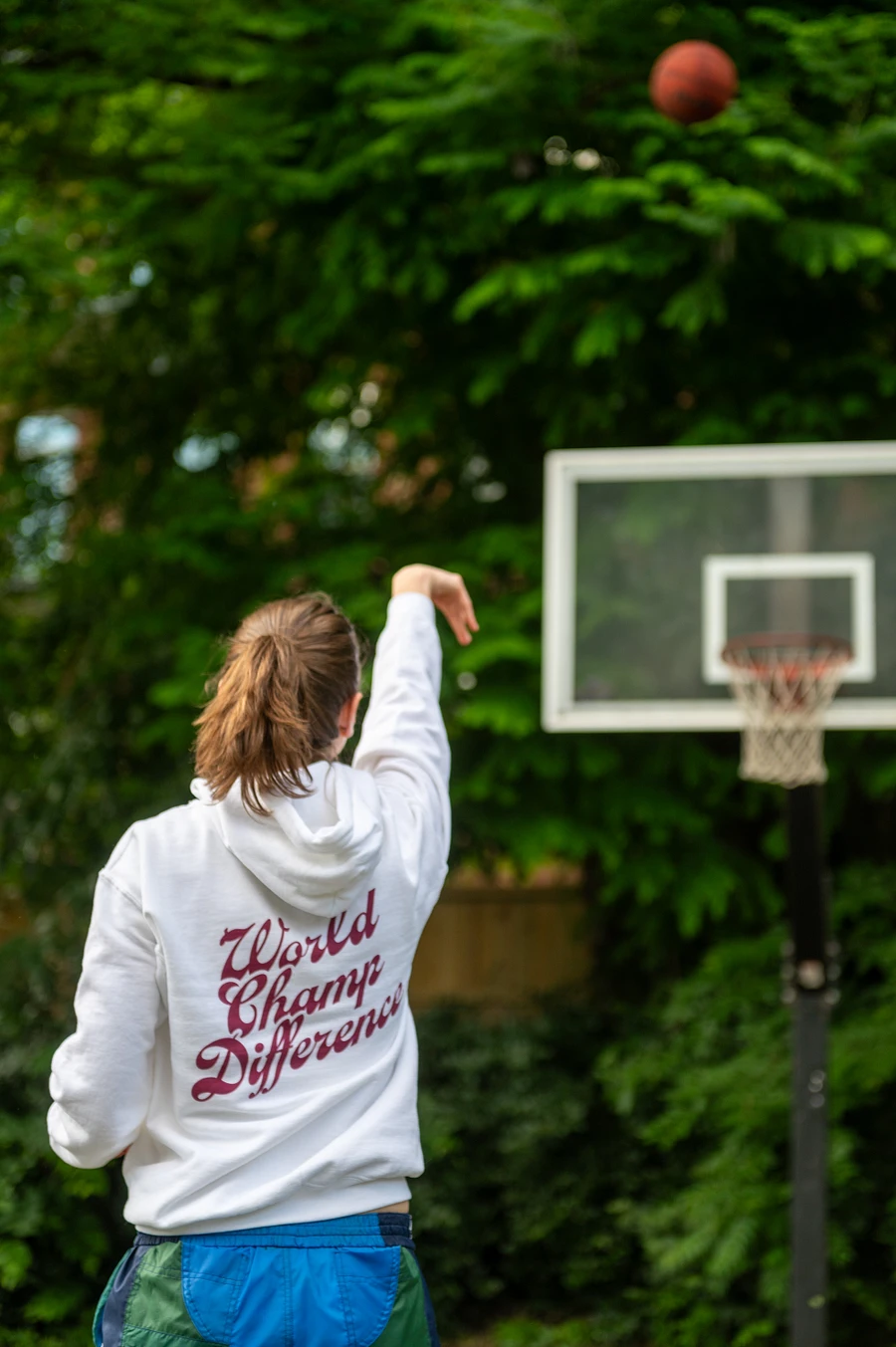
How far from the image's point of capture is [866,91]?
5.25m

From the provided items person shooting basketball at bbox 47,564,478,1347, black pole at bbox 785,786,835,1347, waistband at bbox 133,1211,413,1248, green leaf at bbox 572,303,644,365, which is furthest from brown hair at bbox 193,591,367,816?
green leaf at bbox 572,303,644,365

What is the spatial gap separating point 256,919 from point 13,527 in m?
5.28

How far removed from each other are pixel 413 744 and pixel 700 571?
3.69 meters

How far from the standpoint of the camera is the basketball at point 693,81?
4.87 metres

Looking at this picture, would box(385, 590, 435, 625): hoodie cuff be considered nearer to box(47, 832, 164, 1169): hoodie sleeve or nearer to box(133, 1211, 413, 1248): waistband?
box(47, 832, 164, 1169): hoodie sleeve

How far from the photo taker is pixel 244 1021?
5.85ft

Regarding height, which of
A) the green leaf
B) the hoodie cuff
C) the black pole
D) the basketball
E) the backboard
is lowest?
the black pole

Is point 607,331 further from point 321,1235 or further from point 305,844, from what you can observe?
point 321,1235

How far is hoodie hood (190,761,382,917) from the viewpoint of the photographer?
176cm

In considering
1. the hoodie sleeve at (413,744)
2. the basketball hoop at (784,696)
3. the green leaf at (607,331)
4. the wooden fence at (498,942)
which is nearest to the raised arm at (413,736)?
the hoodie sleeve at (413,744)

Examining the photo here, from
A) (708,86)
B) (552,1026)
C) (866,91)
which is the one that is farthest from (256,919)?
(552,1026)

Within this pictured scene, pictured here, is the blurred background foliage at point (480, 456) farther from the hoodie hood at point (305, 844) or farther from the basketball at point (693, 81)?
the hoodie hood at point (305, 844)

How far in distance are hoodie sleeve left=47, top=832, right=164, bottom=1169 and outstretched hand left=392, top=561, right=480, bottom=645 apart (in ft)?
2.37

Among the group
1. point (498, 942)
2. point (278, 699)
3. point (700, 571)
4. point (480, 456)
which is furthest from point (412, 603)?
point (498, 942)
